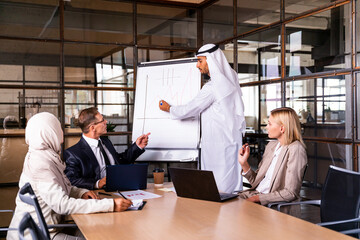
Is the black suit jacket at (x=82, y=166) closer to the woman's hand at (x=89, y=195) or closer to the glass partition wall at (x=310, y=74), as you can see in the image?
the woman's hand at (x=89, y=195)

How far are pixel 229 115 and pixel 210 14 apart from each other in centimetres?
176

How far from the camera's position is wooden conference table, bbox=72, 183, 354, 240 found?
65.8 inches

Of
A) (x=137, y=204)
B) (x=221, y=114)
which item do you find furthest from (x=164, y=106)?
(x=137, y=204)

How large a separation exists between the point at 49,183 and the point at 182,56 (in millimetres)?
3322

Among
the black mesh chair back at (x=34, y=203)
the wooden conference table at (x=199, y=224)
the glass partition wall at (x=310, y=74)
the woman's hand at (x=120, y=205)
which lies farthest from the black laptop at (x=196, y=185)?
the glass partition wall at (x=310, y=74)

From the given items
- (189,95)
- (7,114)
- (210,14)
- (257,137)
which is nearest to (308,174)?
(257,137)

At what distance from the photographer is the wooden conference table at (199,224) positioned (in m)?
1.67

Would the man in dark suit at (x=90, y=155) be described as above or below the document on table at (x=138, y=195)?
above

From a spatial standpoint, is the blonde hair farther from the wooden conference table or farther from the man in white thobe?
the man in white thobe

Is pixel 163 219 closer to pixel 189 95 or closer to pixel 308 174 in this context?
pixel 308 174

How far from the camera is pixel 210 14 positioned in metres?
5.07

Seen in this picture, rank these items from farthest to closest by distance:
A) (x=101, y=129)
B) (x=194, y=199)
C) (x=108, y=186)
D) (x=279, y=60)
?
(x=279, y=60) → (x=101, y=129) → (x=108, y=186) → (x=194, y=199)

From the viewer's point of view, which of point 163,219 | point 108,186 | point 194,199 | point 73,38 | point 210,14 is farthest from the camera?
point 210,14

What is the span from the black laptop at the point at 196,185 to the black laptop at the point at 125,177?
0.31 metres
